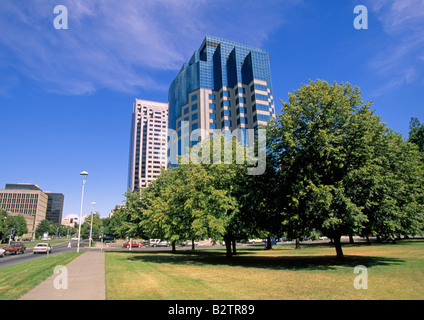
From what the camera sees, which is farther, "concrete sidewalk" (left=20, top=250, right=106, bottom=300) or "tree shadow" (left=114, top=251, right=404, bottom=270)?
"tree shadow" (left=114, top=251, right=404, bottom=270)

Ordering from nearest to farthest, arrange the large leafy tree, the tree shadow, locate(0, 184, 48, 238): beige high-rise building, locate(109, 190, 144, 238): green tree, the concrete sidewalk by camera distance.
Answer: the concrete sidewalk → the large leafy tree → the tree shadow → locate(109, 190, 144, 238): green tree → locate(0, 184, 48, 238): beige high-rise building

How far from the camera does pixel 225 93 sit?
318 ft

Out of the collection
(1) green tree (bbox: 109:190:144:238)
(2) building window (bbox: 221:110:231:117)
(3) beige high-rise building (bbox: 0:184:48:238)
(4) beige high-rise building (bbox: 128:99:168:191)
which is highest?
(4) beige high-rise building (bbox: 128:99:168:191)

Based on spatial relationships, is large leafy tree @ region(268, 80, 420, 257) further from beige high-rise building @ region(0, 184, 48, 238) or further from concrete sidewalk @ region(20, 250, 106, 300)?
beige high-rise building @ region(0, 184, 48, 238)

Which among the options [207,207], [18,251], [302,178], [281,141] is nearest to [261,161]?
[281,141]

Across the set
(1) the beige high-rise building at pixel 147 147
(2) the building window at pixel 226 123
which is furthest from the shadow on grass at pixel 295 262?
(1) the beige high-rise building at pixel 147 147

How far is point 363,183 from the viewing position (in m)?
16.7

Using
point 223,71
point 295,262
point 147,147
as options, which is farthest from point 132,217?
point 147,147

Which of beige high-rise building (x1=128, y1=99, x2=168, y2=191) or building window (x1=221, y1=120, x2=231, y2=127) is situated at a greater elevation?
beige high-rise building (x1=128, y1=99, x2=168, y2=191)

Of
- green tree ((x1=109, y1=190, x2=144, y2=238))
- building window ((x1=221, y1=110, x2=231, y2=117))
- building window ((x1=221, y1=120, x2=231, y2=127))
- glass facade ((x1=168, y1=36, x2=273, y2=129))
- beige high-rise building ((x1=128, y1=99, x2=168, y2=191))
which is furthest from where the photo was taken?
beige high-rise building ((x1=128, y1=99, x2=168, y2=191))

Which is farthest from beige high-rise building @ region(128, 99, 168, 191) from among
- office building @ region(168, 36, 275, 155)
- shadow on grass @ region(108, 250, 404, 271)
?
shadow on grass @ region(108, 250, 404, 271)

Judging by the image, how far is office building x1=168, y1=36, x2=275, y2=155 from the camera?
92750 millimetres

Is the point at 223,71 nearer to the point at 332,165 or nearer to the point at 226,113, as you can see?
the point at 226,113
